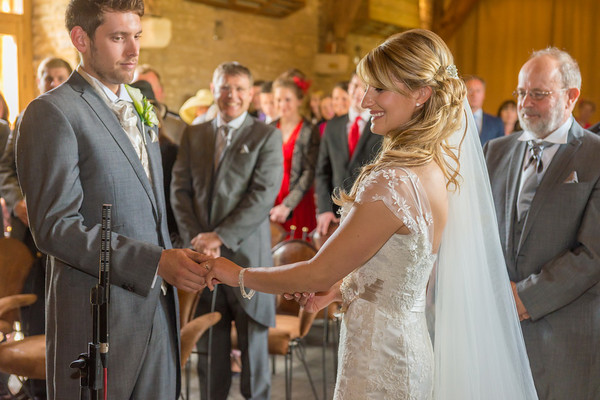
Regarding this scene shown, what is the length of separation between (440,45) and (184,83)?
30.6 feet

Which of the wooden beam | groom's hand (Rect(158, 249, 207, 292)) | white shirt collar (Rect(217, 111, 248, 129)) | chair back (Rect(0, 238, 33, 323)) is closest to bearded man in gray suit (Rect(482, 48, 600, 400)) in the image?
groom's hand (Rect(158, 249, 207, 292))

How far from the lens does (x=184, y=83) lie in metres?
11.1

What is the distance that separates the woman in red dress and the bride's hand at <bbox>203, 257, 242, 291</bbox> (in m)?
2.97

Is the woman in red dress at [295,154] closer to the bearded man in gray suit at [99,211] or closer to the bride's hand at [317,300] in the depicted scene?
the bride's hand at [317,300]

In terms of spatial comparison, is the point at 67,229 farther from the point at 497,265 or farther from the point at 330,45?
the point at 330,45

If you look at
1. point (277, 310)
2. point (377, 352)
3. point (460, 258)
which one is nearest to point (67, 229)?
point (377, 352)

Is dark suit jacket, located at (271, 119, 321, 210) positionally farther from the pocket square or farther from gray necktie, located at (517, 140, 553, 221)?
the pocket square

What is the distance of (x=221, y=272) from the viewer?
2.40 metres

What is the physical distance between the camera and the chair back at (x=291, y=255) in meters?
4.39

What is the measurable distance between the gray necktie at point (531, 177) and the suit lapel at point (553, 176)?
0.05 meters

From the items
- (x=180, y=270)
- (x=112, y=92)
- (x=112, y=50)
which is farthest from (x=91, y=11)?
(x=180, y=270)

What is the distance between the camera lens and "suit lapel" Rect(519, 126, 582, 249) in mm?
2990

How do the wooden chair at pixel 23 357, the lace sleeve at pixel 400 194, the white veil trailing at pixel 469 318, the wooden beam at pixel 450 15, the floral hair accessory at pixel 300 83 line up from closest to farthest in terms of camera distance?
the lace sleeve at pixel 400 194, the white veil trailing at pixel 469 318, the wooden chair at pixel 23 357, the floral hair accessory at pixel 300 83, the wooden beam at pixel 450 15

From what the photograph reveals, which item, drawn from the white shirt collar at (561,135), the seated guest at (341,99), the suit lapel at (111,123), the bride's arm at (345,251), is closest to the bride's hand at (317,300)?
the bride's arm at (345,251)
